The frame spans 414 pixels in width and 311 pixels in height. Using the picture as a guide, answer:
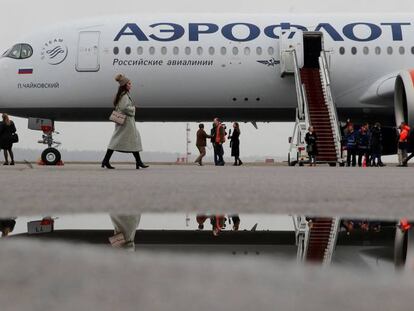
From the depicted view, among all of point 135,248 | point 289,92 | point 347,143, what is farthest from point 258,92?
point 135,248

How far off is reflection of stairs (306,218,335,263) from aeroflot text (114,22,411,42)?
553 inches

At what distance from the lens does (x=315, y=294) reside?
1.46m

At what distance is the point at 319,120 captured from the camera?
17078 millimetres

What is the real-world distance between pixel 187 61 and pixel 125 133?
21.3 feet

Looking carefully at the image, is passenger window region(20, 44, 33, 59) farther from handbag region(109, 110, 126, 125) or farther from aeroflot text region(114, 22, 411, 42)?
handbag region(109, 110, 126, 125)

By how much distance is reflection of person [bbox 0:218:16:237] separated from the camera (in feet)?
9.30

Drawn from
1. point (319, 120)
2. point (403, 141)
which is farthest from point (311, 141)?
point (403, 141)

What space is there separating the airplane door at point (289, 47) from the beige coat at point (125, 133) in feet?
22.4

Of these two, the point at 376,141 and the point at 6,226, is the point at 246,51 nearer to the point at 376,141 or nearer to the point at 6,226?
the point at 376,141

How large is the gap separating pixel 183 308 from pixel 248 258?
32.7 inches

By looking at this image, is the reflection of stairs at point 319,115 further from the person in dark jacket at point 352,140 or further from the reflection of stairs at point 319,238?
the reflection of stairs at point 319,238

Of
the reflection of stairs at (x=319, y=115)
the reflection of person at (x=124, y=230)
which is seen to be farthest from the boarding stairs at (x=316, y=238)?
the reflection of stairs at (x=319, y=115)

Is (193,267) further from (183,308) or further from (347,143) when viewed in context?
(347,143)

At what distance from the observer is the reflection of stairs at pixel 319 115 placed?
16589 mm
